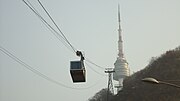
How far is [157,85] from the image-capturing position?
5569 cm

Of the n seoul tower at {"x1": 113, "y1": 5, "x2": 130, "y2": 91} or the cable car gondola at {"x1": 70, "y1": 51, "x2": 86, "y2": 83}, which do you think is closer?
the cable car gondola at {"x1": 70, "y1": 51, "x2": 86, "y2": 83}

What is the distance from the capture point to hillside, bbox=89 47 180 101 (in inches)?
2104

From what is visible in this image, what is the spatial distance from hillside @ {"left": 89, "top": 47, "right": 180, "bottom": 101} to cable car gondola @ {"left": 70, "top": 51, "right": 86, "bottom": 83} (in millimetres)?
29766

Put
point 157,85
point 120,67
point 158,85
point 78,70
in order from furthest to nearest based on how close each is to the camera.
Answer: point 120,67
point 158,85
point 157,85
point 78,70

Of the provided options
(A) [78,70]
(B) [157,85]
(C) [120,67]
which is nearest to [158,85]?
(B) [157,85]

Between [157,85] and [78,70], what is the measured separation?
34333 millimetres

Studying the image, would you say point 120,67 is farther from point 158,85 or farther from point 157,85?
point 157,85

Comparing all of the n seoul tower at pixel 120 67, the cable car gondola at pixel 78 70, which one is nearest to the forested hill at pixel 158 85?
the cable car gondola at pixel 78 70

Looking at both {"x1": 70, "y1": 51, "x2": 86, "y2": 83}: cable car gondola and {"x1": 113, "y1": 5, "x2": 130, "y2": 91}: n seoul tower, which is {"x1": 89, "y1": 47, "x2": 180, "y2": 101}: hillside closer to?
{"x1": 70, "y1": 51, "x2": 86, "y2": 83}: cable car gondola

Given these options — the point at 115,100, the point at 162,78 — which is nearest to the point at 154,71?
the point at 162,78

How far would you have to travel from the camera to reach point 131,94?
2435 inches

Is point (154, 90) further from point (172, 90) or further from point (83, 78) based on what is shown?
point (83, 78)

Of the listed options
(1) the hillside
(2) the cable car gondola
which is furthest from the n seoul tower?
(2) the cable car gondola

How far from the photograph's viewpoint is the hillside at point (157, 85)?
2104 inches
